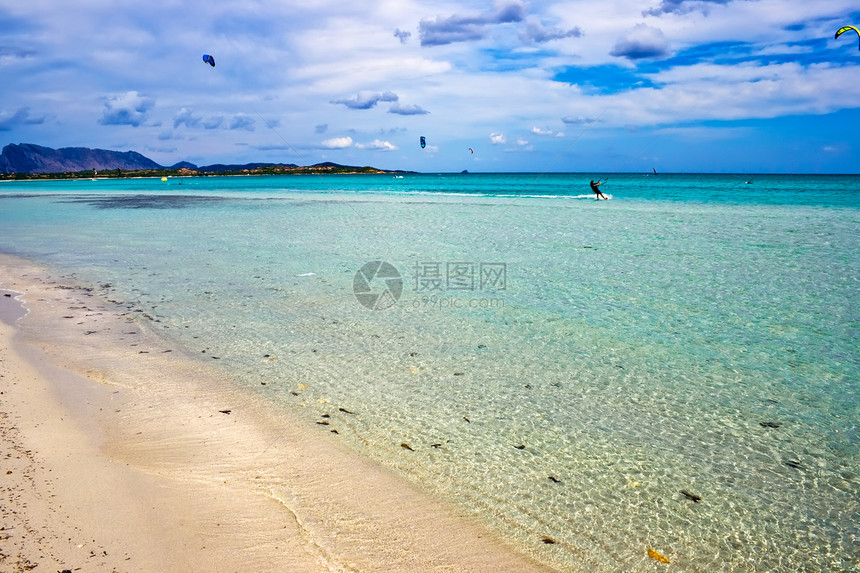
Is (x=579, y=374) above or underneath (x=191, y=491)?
above

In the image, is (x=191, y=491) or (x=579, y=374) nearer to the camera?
(x=191, y=491)

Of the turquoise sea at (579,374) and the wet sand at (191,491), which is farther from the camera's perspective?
the turquoise sea at (579,374)

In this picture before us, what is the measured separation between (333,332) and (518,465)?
4.55m

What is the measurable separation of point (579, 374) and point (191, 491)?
4528mm

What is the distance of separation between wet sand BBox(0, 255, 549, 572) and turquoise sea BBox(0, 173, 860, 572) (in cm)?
33

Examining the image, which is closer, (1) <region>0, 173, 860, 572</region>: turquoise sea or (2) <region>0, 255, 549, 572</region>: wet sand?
(2) <region>0, 255, 549, 572</region>: wet sand

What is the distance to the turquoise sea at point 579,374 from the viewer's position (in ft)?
13.1

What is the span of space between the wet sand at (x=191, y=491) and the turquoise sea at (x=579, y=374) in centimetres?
33

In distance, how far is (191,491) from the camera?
413cm

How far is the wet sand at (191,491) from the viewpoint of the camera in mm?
3428

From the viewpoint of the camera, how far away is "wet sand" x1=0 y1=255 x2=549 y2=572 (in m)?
3.43

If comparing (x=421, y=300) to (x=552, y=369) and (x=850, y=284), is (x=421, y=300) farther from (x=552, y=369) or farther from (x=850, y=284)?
(x=850, y=284)

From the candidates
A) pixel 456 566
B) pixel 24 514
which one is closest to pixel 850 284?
pixel 456 566

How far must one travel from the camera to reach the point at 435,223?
86.1 ft
